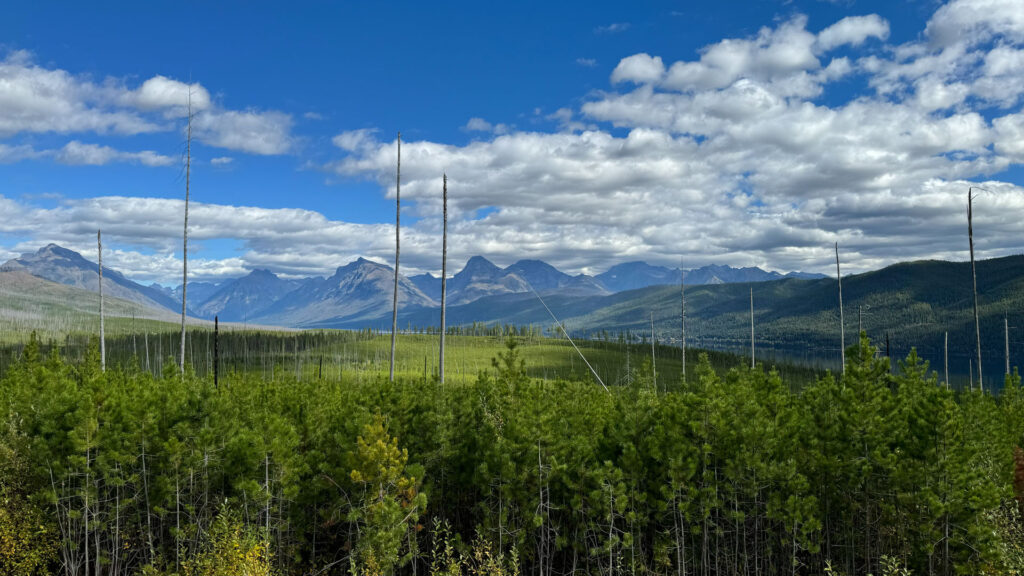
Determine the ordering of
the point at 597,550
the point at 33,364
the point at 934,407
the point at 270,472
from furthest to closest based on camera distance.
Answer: the point at 33,364
the point at 270,472
the point at 597,550
the point at 934,407

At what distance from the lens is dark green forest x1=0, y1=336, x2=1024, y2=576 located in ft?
73.2

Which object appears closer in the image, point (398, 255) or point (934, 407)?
point (934, 407)

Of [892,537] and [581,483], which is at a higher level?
[581,483]

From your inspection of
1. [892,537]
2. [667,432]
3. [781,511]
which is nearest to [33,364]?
[667,432]

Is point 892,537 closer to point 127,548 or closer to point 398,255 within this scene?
point 127,548

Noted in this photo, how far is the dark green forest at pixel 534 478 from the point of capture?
22312mm

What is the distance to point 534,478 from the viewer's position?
2486 centimetres

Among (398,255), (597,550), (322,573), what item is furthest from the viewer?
(398,255)

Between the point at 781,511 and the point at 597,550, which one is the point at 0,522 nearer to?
the point at 597,550

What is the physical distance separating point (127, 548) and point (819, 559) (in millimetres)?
29752

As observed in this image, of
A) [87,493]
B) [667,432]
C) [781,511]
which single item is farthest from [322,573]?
[781,511]

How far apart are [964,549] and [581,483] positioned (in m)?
13.9

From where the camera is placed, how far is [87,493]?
78.8 feet

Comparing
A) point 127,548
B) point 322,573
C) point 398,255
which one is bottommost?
point 322,573
